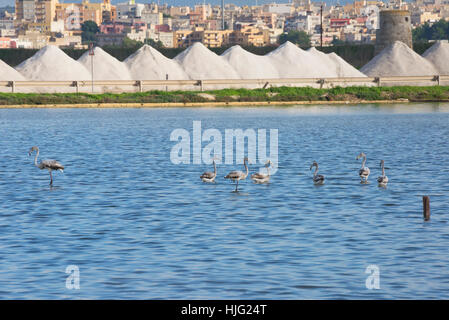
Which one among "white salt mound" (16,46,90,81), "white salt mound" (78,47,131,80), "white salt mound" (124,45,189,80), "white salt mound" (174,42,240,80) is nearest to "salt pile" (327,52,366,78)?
"white salt mound" (174,42,240,80)

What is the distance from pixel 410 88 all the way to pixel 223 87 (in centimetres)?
1826

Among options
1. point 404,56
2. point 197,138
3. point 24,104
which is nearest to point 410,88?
point 404,56

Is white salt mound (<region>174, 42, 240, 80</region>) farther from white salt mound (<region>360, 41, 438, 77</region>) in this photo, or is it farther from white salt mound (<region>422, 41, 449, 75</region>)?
white salt mound (<region>422, 41, 449, 75</region>)

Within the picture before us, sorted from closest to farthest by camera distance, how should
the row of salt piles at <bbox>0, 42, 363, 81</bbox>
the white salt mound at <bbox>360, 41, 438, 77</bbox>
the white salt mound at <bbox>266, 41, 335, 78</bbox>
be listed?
the row of salt piles at <bbox>0, 42, 363, 81</bbox> < the white salt mound at <bbox>266, 41, 335, 78</bbox> < the white salt mound at <bbox>360, 41, 438, 77</bbox>

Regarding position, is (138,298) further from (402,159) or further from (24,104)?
(24,104)

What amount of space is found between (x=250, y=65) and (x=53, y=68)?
64.8 feet

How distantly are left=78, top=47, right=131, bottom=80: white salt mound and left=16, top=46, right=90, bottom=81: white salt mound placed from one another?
1.16 m

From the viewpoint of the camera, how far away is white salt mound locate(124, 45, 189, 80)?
96637 millimetres

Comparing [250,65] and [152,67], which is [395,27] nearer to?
[250,65]

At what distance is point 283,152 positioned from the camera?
4678 cm

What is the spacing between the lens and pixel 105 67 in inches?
3794

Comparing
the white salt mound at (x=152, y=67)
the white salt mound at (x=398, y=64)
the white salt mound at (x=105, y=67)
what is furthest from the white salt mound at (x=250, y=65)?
the white salt mound at (x=105, y=67)

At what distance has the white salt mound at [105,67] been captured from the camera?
94.6 m

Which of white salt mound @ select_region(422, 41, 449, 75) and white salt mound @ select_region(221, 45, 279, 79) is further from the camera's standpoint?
white salt mound @ select_region(422, 41, 449, 75)
